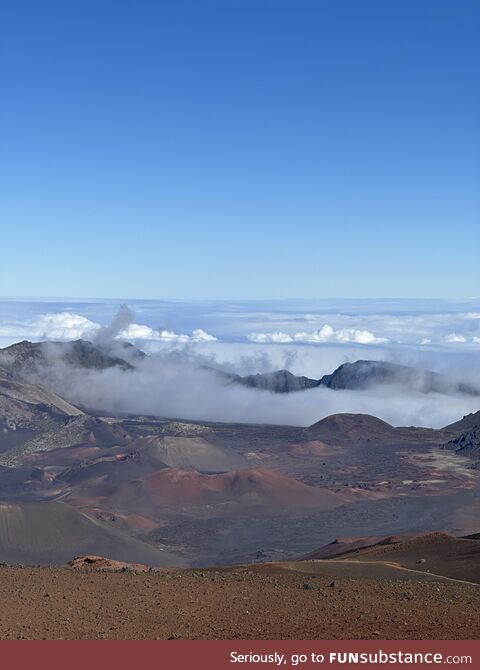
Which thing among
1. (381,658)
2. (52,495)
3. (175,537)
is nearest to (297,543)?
(175,537)

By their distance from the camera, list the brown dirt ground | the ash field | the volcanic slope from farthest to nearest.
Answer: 1. the volcanic slope
2. the ash field
3. the brown dirt ground

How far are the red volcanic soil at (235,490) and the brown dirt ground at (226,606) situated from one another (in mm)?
103706

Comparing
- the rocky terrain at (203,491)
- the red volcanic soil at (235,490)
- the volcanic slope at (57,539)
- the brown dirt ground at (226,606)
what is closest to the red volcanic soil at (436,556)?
the brown dirt ground at (226,606)

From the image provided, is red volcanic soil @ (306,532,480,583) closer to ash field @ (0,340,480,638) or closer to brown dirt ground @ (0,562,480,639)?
ash field @ (0,340,480,638)

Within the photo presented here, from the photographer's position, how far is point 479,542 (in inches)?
1603

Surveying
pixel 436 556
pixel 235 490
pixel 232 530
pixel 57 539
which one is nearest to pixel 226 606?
pixel 436 556

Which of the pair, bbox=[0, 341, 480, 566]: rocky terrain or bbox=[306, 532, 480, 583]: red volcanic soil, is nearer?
bbox=[306, 532, 480, 583]: red volcanic soil

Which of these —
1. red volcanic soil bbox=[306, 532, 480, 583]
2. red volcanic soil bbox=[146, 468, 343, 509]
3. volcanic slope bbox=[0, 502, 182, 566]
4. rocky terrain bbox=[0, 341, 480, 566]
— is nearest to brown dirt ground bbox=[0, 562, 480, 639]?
red volcanic soil bbox=[306, 532, 480, 583]

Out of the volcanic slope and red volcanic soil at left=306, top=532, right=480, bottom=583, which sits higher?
red volcanic soil at left=306, top=532, right=480, bottom=583

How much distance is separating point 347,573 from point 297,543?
72.0 meters

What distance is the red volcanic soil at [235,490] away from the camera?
130875 mm

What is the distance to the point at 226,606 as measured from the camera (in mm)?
23000

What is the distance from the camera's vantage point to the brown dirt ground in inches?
783

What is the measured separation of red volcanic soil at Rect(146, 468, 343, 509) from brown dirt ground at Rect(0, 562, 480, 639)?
103706 mm
